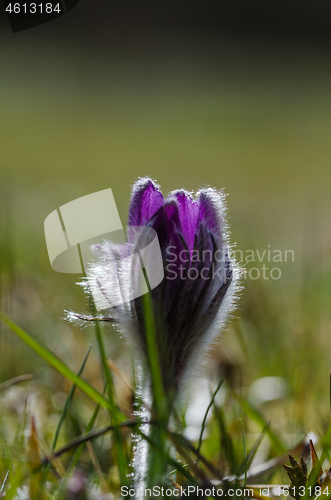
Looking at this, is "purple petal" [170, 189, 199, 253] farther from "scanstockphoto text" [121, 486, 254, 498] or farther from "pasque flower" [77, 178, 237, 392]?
"scanstockphoto text" [121, 486, 254, 498]

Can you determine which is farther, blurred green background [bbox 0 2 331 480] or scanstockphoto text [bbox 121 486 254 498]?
blurred green background [bbox 0 2 331 480]

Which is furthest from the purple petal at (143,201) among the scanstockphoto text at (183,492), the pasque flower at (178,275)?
the scanstockphoto text at (183,492)

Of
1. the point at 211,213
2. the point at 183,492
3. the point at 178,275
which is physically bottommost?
the point at 183,492

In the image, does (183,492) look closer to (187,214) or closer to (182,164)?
(187,214)

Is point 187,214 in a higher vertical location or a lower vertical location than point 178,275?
higher

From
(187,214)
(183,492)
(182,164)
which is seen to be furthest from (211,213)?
(182,164)

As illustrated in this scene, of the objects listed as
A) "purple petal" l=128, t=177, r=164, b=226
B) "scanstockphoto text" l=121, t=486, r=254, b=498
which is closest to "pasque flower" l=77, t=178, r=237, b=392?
"purple petal" l=128, t=177, r=164, b=226

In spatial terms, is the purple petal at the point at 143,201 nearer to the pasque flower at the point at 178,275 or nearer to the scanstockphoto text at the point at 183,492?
the pasque flower at the point at 178,275
